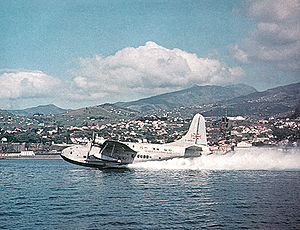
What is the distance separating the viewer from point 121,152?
50438mm

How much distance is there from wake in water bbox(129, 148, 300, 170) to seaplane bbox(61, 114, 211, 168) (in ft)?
2.83

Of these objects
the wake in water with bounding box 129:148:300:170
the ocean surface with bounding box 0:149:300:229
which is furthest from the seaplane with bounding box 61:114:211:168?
the ocean surface with bounding box 0:149:300:229

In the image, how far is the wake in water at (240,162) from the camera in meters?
52.1

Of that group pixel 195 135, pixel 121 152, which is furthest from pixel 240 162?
pixel 121 152

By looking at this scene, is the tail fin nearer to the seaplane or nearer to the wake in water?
the seaplane

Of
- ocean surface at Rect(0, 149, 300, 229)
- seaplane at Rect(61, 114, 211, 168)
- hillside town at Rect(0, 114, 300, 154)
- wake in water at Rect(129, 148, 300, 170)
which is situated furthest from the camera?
hillside town at Rect(0, 114, 300, 154)

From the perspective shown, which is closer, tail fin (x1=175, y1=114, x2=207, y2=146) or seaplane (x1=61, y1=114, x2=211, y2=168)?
seaplane (x1=61, y1=114, x2=211, y2=168)

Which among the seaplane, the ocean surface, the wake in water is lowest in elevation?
the ocean surface

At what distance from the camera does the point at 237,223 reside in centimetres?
1956

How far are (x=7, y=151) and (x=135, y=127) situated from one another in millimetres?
62983

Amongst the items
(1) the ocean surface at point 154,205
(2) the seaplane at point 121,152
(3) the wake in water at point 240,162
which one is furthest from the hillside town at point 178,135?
(1) the ocean surface at point 154,205

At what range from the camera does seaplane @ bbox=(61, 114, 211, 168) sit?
1940 inches

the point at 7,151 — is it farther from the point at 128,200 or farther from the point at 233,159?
the point at 128,200

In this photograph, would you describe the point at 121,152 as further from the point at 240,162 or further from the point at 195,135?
the point at 240,162
